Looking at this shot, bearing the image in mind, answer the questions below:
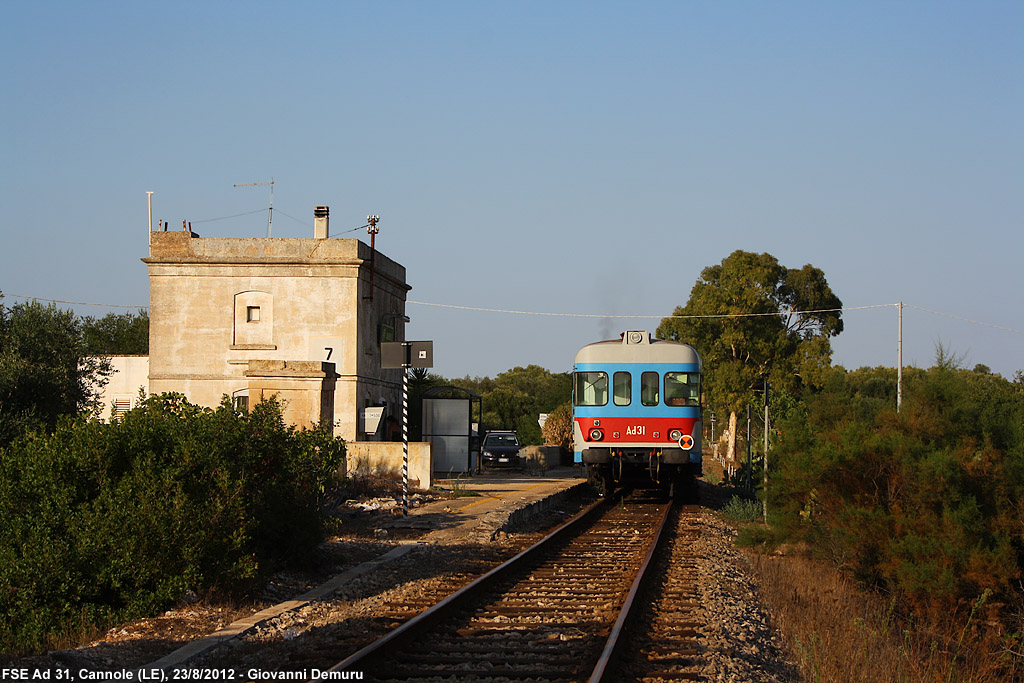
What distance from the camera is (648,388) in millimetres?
20141

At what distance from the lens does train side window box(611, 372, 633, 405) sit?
66.2 ft

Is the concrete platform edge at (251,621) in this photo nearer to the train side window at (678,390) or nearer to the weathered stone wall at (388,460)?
the weathered stone wall at (388,460)

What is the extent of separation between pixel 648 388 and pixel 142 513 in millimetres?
12730

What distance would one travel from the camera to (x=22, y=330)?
22.4 meters

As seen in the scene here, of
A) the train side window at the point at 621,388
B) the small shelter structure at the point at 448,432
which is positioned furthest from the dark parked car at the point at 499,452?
the train side window at the point at 621,388

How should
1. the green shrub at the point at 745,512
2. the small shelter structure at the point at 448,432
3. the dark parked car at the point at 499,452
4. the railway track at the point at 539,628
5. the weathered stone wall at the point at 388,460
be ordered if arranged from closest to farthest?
the railway track at the point at 539,628 < the green shrub at the point at 745,512 < the weathered stone wall at the point at 388,460 < the small shelter structure at the point at 448,432 < the dark parked car at the point at 499,452

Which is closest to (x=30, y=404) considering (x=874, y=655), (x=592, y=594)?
(x=592, y=594)

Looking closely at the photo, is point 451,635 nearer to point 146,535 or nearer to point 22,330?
point 146,535

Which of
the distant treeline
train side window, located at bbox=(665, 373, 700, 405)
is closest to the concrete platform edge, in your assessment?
the distant treeline

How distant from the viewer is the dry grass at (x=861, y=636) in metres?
8.00

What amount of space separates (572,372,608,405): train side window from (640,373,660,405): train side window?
741mm

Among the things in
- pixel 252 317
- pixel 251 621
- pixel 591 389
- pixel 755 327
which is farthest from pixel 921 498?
pixel 755 327

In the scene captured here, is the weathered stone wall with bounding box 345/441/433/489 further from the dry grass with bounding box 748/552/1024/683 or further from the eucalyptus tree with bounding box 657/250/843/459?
the eucalyptus tree with bounding box 657/250/843/459

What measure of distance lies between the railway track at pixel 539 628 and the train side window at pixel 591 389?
24.5ft
